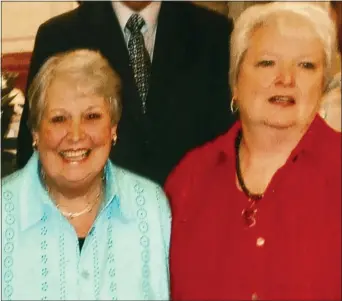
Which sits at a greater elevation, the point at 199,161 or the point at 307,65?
the point at 307,65

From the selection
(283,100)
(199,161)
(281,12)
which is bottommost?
(199,161)

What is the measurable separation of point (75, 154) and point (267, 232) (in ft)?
1.18

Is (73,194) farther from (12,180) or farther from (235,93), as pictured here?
(235,93)

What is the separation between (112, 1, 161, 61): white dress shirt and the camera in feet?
3.26

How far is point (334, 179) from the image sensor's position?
89 cm

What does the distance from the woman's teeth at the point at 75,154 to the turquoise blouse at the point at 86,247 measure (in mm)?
54

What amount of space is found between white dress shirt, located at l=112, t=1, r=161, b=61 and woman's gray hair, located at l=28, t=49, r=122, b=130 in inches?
3.1

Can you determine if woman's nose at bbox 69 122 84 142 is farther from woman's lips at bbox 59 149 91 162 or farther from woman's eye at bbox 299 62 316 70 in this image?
woman's eye at bbox 299 62 316 70

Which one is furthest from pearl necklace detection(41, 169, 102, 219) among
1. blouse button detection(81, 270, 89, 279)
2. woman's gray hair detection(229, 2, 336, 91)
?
woman's gray hair detection(229, 2, 336, 91)

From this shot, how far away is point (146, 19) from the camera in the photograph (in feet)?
3.28

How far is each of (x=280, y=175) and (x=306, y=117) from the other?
0.36 feet

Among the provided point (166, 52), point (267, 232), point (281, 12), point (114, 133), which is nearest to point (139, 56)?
point (166, 52)

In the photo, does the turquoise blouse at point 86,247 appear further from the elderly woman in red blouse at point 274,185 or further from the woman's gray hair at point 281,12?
the woman's gray hair at point 281,12

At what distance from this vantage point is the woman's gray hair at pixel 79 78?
933mm
